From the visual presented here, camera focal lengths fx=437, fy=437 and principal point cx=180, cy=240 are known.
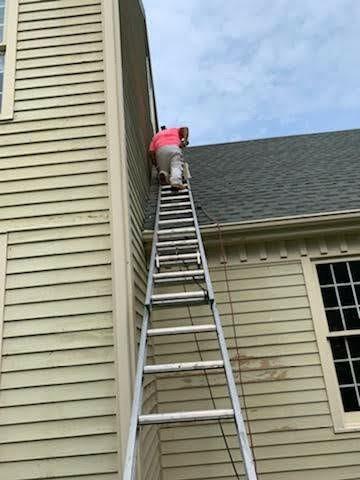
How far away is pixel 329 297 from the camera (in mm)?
5246

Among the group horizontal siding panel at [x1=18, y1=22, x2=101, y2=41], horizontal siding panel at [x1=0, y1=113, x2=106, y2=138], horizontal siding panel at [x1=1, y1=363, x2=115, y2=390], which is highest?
horizontal siding panel at [x1=18, y1=22, x2=101, y2=41]

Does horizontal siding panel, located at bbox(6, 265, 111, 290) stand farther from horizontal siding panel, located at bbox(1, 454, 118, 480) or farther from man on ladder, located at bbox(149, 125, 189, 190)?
man on ladder, located at bbox(149, 125, 189, 190)

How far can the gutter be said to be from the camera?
17.0ft

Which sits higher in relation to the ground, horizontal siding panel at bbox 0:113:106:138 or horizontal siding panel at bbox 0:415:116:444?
horizontal siding panel at bbox 0:113:106:138

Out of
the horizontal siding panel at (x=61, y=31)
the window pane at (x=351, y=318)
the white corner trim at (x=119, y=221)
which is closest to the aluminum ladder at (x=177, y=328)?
the white corner trim at (x=119, y=221)

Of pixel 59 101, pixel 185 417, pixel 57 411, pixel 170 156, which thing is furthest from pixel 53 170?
pixel 185 417

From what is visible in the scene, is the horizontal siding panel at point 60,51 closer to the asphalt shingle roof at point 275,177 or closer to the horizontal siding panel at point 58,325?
the asphalt shingle roof at point 275,177

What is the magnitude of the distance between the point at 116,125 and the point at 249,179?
344 cm

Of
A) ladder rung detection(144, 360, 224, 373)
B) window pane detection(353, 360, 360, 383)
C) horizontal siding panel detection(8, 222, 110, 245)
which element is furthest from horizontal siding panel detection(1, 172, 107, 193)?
window pane detection(353, 360, 360, 383)

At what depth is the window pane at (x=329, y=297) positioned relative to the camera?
521 cm

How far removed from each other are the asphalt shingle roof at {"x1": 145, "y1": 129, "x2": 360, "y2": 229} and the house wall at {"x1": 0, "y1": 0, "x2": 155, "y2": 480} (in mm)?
1478

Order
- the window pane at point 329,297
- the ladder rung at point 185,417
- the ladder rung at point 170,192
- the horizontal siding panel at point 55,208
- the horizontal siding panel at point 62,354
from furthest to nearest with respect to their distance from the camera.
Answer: the ladder rung at point 170,192, the window pane at point 329,297, the horizontal siding panel at point 55,208, the horizontal siding panel at point 62,354, the ladder rung at point 185,417

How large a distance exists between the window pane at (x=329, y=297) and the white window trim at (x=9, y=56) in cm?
404

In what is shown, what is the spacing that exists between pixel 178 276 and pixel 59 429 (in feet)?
5.16
